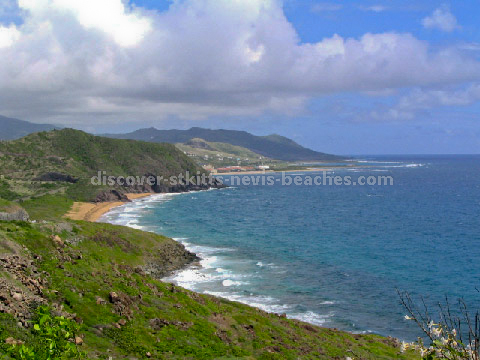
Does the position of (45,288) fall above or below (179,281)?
above

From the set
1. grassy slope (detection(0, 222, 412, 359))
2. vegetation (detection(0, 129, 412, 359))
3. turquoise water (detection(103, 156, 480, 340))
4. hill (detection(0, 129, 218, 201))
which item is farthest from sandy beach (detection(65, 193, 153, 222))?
grassy slope (detection(0, 222, 412, 359))

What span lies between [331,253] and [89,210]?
78.2 meters

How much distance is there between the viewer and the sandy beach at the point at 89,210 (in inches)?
4294

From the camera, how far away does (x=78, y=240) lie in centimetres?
5797

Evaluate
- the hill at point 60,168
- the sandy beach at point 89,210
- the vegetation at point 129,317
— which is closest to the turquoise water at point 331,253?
the sandy beach at point 89,210

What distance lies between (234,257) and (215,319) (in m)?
34.8

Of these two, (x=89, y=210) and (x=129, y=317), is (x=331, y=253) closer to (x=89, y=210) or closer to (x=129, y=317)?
(x=129, y=317)

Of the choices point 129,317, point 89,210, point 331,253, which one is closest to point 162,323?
point 129,317

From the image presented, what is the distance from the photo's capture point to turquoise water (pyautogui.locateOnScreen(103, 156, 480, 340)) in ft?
160

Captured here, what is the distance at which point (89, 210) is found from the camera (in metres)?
123

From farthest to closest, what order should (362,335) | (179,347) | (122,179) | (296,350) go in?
(122,179) → (362,335) → (296,350) → (179,347)

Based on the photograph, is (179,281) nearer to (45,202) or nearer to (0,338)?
(0,338)

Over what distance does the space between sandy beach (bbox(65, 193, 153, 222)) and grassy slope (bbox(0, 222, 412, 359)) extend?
70.0 metres

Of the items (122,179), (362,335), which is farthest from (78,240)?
(122,179)
